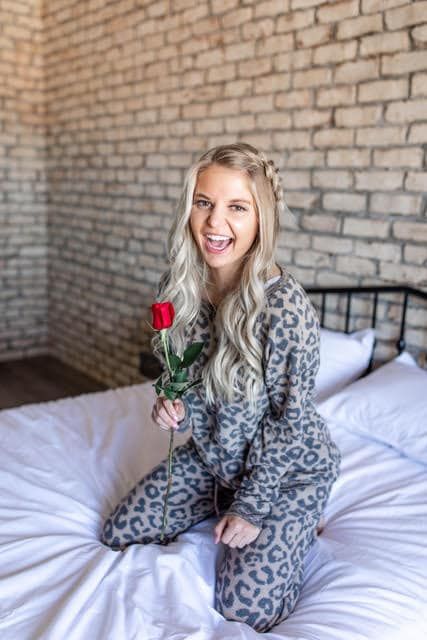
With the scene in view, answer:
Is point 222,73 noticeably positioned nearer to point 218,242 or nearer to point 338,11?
point 338,11

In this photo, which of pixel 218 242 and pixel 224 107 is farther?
pixel 224 107

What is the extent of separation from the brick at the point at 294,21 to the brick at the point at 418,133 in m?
0.75

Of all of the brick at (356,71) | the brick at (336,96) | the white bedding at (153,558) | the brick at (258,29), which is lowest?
the white bedding at (153,558)

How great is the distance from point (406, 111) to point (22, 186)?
3516mm

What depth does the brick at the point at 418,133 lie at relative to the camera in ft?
7.31

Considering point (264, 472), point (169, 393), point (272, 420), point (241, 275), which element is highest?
point (241, 275)

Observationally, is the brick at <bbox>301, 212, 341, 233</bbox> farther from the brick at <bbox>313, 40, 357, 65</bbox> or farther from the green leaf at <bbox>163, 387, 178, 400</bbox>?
the green leaf at <bbox>163, 387, 178, 400</bbox>

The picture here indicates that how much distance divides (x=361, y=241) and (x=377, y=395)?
2.52ft

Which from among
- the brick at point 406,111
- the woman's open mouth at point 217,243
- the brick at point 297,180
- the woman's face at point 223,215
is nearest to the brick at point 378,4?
the brick at point 406,111

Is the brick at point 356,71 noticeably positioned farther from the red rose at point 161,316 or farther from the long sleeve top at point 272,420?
the red rose at point 161,316

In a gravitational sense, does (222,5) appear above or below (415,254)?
above

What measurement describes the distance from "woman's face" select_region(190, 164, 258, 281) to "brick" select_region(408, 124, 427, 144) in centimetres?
117

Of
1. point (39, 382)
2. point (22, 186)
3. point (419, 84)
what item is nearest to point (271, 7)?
point (419, 84)

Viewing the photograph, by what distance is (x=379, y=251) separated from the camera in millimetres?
2475
